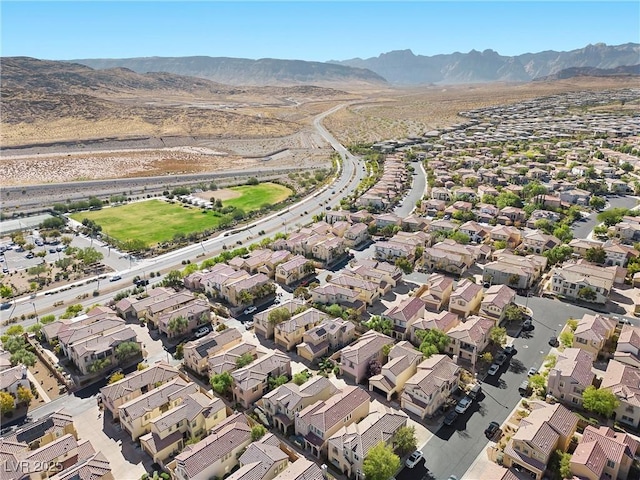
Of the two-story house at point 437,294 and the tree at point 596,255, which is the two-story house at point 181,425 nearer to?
the two-story house at point 437,294

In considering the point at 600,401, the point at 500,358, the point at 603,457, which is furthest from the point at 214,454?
the point at 600,401

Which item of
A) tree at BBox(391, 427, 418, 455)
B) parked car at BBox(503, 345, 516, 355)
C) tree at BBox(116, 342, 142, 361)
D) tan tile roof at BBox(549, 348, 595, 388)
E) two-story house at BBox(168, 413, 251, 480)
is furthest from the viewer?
parked car at BBox(503, 345, 516, 355)

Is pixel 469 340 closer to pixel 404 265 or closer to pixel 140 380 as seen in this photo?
pixel 404 265

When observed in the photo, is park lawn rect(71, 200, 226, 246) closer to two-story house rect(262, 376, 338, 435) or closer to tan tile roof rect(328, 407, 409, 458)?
two-story house rect(262, 376, 338, 435)

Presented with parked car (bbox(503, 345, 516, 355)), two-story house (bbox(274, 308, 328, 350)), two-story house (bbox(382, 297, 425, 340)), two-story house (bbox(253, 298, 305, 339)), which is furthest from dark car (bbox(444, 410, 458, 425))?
two-story house (bbox(253, 298, 305, 339))

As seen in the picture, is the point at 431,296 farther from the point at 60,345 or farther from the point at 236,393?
the point at 60,345

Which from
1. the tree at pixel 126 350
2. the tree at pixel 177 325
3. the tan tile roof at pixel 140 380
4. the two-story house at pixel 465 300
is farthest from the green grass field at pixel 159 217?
the two-story house at pixel 465 300

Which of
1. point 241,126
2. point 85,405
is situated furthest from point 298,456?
point 241,126
